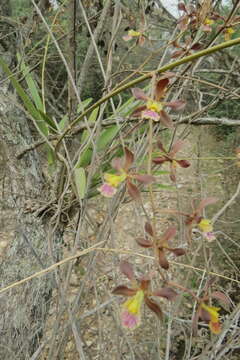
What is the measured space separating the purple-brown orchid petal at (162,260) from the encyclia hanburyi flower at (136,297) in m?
0.02

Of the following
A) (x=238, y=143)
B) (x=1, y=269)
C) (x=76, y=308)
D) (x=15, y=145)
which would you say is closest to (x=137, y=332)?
(x=1, y=269)

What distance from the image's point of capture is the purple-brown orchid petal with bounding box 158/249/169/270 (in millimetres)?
387

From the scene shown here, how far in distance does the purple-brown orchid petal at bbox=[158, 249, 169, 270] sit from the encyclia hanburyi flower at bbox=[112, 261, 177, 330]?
2 centimetres

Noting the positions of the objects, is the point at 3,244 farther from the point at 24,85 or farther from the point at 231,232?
the point at 231,232

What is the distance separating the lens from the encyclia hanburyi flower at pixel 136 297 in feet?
1.24

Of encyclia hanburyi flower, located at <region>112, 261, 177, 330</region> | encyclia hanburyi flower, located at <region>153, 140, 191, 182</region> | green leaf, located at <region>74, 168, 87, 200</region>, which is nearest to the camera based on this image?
encyclia hanburyi flower, located at <region>112, 261, 177, 330</region>

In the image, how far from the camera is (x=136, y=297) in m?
0.39

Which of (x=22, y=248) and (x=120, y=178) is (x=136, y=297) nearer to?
(x=120, y=178)

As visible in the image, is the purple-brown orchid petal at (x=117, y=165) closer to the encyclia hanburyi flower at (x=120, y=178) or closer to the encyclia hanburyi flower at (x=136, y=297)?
the encyclia hanburyi flower at (x=120, y=178)

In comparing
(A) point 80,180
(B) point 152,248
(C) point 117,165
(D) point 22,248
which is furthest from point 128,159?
(D) point 22,248

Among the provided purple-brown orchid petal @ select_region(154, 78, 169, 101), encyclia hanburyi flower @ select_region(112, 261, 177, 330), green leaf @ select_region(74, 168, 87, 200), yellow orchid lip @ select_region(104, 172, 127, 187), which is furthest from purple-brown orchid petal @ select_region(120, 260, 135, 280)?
green leaf @ select_region(74, 168, 87, 200)

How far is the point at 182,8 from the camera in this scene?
811 millimetres

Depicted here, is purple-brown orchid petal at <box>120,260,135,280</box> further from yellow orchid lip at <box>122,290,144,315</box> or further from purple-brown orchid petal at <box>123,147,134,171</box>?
purple-brown orchid petal at <box>123,147,134,171</box>

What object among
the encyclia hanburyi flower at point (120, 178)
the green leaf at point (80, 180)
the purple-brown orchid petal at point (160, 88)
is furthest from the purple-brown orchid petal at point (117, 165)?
the green leaf at point (80, 180)
